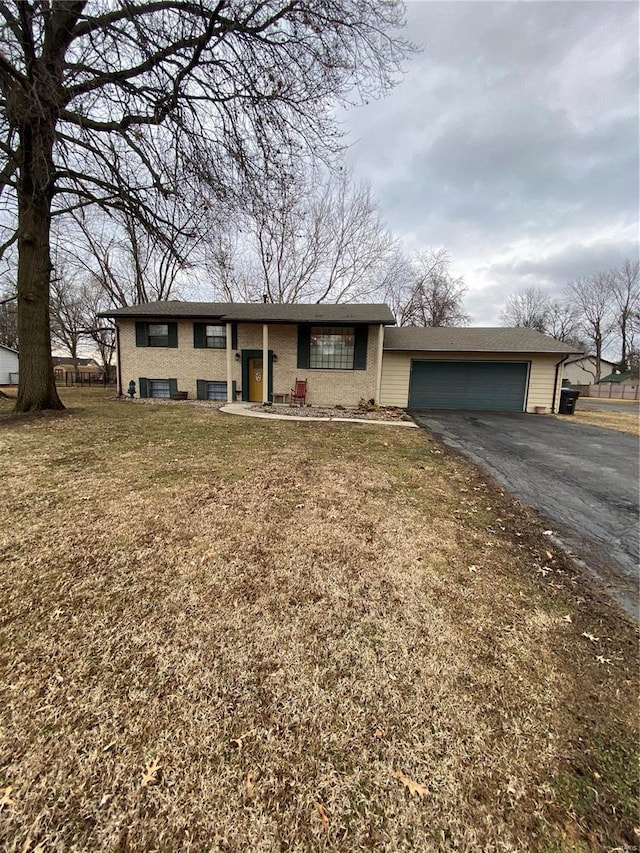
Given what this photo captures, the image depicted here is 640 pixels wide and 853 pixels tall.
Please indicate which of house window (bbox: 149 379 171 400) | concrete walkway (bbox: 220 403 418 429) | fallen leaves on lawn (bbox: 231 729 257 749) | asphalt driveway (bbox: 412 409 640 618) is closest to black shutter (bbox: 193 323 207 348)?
house window (bbox: 149 379 171 400)

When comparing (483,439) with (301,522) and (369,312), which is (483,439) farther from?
(369,312)

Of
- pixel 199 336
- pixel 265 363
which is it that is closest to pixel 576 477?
pixel 265 363

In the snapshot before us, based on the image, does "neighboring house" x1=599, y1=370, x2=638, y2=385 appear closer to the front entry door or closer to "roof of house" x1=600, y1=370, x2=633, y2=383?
"roof of house" x1=600, y1=370, x2=633, y2=383

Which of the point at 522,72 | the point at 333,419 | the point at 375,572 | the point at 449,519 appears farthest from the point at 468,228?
the point at 375,572

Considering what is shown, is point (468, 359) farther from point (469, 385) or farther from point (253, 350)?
point (253, 350)

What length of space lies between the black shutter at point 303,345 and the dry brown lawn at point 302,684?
9792 millimetres

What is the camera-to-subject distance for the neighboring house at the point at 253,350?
12.6 meters

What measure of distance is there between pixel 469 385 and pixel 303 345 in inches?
263

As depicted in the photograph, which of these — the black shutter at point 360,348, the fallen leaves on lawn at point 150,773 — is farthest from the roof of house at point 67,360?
the fallen leaves on lawn at point 150,773

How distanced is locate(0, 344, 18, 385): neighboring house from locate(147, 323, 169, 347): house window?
24397 millimetres

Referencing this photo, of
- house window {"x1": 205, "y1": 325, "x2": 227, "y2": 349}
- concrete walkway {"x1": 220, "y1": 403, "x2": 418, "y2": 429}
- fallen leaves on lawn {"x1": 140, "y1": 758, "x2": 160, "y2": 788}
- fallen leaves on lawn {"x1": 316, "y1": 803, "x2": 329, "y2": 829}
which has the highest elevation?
house window {"x1": 205, "y1": 325, "x2": 227, "y2": 349}

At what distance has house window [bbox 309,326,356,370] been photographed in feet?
41.8

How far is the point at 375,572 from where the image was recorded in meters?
2.67

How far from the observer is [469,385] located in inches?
538
